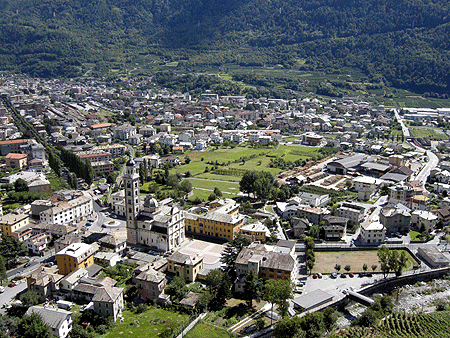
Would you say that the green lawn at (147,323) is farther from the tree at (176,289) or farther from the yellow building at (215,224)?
the yellow building at (215,224)

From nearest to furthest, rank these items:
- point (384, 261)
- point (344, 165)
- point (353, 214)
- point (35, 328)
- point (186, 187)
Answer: point (35, 328) < point (384, 261) < point (353, 214) < point (186, 187) < point (344, 165)

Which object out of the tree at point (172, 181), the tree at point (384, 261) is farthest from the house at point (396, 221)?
the tree at point (172, 181)

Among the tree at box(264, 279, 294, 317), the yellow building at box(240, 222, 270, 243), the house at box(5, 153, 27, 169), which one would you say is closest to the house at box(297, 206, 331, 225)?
the yellow building at box(240, 222, 270, 243)

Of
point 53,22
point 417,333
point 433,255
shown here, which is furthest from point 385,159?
point 53,22

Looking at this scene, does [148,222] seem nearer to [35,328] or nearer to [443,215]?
[35,328]

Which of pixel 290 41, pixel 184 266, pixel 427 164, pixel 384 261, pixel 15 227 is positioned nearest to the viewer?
pixel 184 266

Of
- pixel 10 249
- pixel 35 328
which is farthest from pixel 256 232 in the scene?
pixel 10 249
